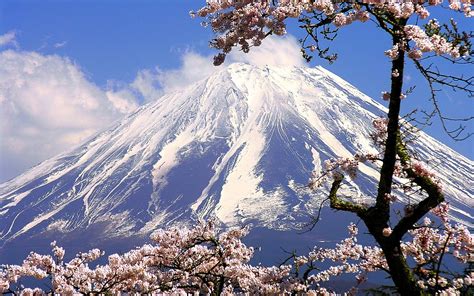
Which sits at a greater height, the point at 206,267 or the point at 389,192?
the point at 206,267

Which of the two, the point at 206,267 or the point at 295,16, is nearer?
the point at 295,16

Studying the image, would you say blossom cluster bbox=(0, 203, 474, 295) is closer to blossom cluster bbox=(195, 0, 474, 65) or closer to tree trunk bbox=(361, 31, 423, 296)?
tree trunk bbox=(361, 31, 423, 296)

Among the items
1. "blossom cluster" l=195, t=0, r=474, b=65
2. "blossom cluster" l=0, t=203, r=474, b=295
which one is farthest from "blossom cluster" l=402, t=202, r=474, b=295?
"blossom cluster" l=195, t=0, r=474, b=65

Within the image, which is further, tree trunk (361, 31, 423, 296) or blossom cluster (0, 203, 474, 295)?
blossom cluster (0, 203, 474, 295)

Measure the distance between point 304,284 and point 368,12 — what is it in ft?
14.9

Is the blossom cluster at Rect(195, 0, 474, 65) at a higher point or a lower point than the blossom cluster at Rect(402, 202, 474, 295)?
higher

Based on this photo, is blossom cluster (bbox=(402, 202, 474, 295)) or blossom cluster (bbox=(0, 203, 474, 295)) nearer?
blossom cluster (bbox=(402, 202, 474, 295))

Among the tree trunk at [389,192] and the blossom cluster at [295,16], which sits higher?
the blossom cluster at [295,16]

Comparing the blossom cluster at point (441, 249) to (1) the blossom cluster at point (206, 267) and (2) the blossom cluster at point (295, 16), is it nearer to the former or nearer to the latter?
(1) the blossom cluster at point (206, 267)

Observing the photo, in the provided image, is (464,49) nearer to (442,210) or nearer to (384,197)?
(384,197)

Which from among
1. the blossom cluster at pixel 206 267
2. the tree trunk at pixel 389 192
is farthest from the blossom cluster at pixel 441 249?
the tree trunk at pixel 389 192

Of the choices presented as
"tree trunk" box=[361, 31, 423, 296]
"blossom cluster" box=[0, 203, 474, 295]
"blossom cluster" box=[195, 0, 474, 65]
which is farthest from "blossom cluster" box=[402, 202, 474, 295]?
"blossom cluster" box=[195, 0, 474, 65]

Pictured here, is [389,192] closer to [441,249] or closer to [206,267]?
[441,249]

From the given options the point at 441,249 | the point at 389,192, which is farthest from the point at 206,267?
the point at 389,192
